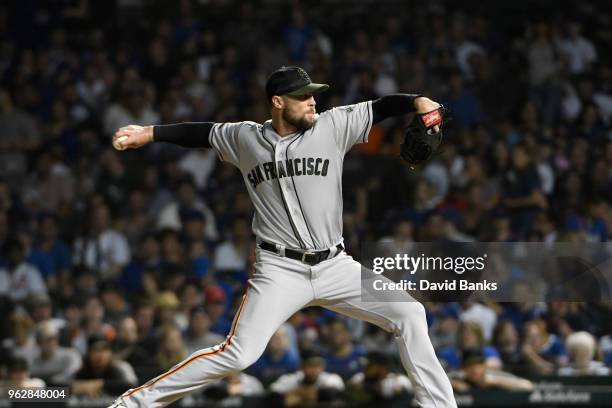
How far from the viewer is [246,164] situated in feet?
18.8

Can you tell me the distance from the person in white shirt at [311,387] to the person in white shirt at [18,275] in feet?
9.99

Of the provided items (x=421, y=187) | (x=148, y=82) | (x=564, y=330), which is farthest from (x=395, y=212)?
(x=148, y=82)

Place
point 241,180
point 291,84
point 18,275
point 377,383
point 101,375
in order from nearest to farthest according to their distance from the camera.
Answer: point 291,84
point 101,375
point 377,383
point 18,275
point 241,180

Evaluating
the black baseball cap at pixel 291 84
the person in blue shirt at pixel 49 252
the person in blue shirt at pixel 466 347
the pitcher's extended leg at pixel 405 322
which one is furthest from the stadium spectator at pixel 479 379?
the person in blue shirt at pixel 49 252

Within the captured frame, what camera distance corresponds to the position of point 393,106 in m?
5.56

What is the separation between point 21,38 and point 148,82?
69.3 inches

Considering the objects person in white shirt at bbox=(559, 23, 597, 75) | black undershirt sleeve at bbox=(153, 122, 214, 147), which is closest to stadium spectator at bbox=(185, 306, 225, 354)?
black undershirt sleeve at bbox=(153, 122, 214, 147)

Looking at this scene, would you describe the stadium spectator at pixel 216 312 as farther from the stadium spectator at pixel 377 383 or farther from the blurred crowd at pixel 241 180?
the stadium spectator at pixel 377 383

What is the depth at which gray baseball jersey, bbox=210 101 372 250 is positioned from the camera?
559cm

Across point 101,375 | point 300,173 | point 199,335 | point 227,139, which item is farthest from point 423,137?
point 199,335

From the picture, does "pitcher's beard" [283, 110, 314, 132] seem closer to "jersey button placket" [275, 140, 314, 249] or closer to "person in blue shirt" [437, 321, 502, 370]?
"jersey button placket" [275, 140, 314, 249]

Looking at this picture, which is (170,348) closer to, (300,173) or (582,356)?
(582,356)

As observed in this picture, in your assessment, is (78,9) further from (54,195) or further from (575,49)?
(575,49)

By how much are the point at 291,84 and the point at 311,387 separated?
12.2ft
